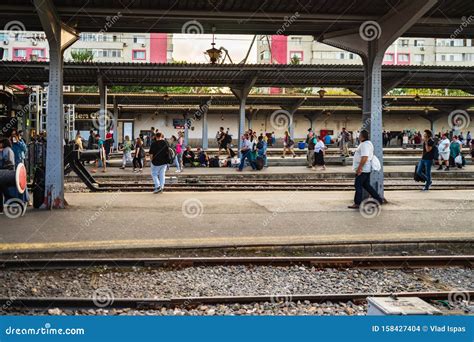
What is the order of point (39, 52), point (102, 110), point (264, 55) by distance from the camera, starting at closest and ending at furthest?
point (102, 110)
point (39, 52)
point (264, 55)

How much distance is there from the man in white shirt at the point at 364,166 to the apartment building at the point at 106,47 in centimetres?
5321

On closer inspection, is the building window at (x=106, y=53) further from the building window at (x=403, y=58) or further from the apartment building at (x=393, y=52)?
the building window at (x=403, y=58)

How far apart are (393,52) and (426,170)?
5874cm

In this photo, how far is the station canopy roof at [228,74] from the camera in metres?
19.6

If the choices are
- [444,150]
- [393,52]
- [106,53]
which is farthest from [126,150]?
[393,52]

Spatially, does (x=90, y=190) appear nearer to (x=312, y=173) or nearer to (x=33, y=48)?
(x=312, y=173)

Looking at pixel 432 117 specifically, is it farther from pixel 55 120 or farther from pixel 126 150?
pixel 55 120

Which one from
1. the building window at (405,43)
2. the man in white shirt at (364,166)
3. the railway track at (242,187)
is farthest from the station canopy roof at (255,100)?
the building window at (405,43)

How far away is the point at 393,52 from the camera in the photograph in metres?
67.9

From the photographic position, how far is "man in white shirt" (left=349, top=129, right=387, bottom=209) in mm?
10367

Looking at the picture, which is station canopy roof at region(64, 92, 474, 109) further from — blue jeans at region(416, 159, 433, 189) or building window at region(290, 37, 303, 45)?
building window at region(290, 37, 303, 45)

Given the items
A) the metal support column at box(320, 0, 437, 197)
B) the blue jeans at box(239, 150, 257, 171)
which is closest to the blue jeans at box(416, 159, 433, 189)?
the metal support column at box(320, 0, 437, 197)

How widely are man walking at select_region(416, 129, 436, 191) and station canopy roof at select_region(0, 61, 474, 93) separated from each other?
280 inches

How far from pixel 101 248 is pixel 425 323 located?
524 cm
